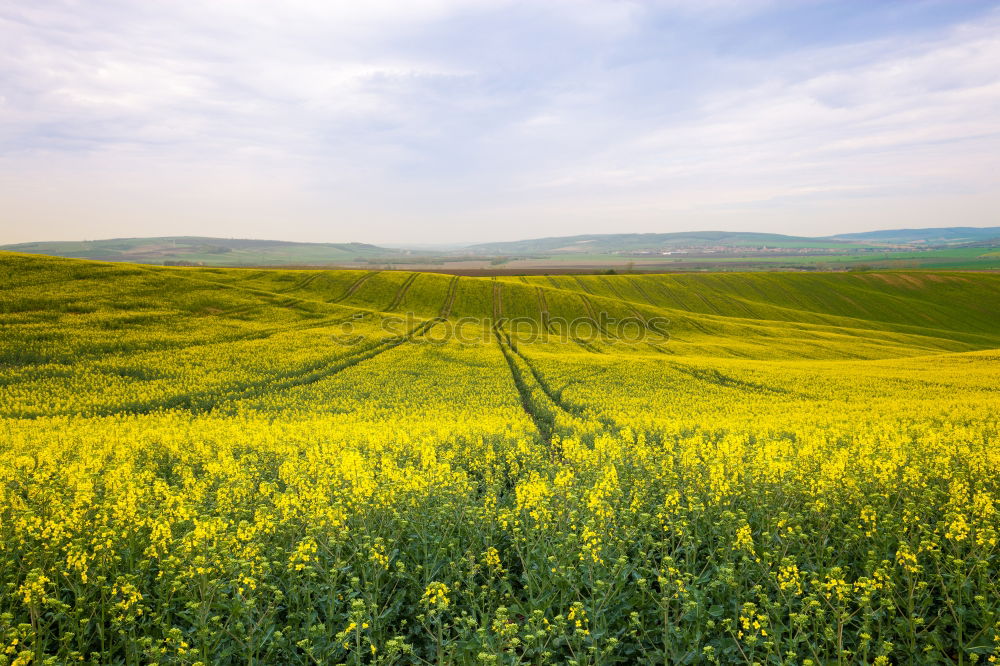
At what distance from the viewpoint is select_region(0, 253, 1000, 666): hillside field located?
6.00m

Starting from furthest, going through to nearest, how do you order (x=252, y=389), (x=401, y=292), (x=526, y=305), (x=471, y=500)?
(x=401, y=292) < (x=526, y=305) < (x=252, y=389) < (x=471, y=500)

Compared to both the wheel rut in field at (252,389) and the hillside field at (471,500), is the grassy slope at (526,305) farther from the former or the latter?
the wheel rut in field at (252,389)

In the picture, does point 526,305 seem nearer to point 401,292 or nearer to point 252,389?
point 401,292

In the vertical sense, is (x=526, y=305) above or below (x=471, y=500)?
above

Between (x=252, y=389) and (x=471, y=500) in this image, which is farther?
(x=252, y=389)

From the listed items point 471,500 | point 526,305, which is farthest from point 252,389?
point 526,305

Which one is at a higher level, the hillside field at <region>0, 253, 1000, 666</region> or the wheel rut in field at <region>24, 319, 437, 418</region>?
the hillside field at <region>0, 253, 1000, 666</region>

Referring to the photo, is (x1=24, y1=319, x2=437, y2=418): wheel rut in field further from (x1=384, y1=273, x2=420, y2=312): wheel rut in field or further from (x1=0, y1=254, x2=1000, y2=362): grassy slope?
(x1=384, y1=273, x2=420, y2=312): wheel rut in field

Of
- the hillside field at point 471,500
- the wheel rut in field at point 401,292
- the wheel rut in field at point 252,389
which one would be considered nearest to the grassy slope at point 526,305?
the wheel rut in field at point 401,292

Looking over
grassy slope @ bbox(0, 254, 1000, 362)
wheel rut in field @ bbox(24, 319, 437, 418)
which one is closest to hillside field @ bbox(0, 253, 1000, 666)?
wheel rut in field @ bbox(24, 319, 437, 418)

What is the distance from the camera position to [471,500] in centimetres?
943

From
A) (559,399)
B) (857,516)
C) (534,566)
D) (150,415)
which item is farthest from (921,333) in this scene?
(150,415)

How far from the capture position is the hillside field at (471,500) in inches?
236

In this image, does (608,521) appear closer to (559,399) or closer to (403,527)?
(403,527)
